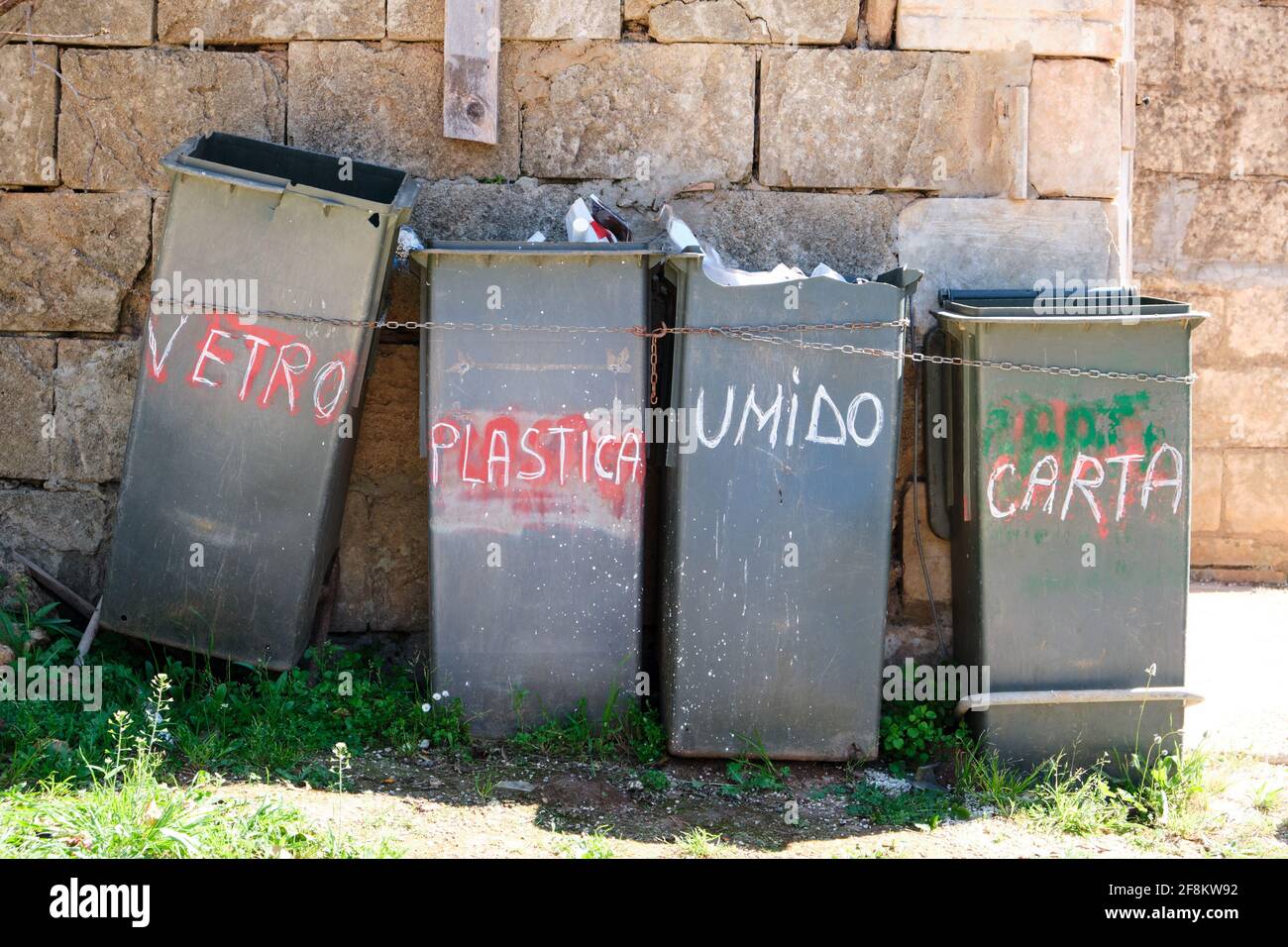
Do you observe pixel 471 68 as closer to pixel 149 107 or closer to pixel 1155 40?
pixel 149 107

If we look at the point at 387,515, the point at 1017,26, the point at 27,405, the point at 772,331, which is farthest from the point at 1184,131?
the point at 27,405

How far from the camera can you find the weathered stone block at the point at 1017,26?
413cm

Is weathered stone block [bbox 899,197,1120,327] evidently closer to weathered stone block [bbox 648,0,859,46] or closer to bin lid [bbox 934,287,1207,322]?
bin lid [bbox 934,287,1207,322]

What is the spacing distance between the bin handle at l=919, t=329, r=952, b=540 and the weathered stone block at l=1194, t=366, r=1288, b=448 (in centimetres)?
346

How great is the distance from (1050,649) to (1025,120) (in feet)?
6.06

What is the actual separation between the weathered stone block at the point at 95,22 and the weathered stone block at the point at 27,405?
1.08 meters

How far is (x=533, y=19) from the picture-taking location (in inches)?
163

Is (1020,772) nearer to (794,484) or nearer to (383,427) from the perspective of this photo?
(794,484)

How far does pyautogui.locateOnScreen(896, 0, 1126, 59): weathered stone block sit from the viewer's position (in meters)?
4.13

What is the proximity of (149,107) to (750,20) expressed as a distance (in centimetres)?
214

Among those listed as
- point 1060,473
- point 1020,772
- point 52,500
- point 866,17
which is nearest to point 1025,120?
point 866,17

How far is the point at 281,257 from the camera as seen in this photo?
11.8 ft

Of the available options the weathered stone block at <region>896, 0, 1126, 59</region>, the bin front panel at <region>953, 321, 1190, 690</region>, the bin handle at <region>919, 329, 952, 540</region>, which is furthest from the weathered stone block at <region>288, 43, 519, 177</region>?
the bin front panel at <region>953, 321, 1190, 690</region>

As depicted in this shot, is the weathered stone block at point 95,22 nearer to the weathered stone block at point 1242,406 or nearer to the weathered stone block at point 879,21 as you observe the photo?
the weathered stone block at point 879,21
